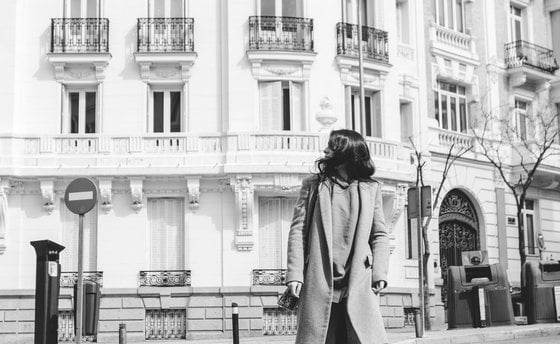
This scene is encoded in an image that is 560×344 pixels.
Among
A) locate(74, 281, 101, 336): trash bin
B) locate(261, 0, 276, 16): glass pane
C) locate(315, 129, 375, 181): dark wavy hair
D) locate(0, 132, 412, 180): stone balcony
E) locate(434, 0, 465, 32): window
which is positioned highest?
locate(434, 0, 465, 32): window

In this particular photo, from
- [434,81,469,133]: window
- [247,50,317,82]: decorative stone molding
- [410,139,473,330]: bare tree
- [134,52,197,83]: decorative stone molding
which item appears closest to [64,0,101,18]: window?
[134,52,197,83]: decorative stone molding

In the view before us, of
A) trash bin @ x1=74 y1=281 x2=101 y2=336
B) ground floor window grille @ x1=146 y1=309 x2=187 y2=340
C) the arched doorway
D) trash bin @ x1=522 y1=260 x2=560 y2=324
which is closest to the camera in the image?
trash bin @ x1=74 y1=281 x2=101 y2=336

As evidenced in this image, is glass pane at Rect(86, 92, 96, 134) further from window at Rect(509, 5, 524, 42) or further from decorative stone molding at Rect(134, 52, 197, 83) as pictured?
window at Rect(509, 5, 524, 42)

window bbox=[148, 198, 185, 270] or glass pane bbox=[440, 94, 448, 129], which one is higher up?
glass pane bbox=[440, 94, 448, 129]

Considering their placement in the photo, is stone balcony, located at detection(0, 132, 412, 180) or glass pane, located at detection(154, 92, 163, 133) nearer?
stone balcony, located at detection(0, 132, 412, 180)

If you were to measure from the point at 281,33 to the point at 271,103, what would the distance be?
6.50 ft

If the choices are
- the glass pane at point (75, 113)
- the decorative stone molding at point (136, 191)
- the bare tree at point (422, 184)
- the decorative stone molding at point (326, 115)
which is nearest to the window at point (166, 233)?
the decorative stone molding at point (136, 191)

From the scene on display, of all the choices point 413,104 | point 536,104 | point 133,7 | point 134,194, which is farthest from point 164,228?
point 536,104

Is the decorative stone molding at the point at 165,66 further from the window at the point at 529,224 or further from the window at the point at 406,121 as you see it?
the window at the point at 529,224

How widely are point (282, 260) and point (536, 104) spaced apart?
13.4m

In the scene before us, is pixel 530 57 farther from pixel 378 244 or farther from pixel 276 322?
pixel 378 244

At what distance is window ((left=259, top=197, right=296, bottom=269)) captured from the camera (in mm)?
26875

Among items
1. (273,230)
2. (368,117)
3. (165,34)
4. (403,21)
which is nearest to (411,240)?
(368,117)

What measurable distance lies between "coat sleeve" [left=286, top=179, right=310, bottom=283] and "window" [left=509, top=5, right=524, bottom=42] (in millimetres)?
30017
